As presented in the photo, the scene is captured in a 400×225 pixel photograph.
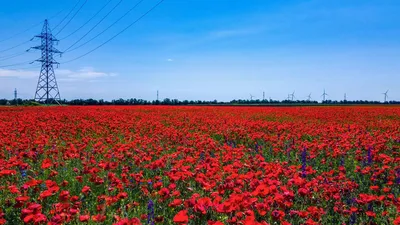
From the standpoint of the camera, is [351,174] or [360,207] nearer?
[360,207]

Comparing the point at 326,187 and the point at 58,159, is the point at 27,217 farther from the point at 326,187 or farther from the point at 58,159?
the point at 58,159

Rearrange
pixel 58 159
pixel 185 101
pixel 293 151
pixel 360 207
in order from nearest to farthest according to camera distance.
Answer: pixel 360 207 → pixel 58 159 → pixel 293 151 → pixel 185 101

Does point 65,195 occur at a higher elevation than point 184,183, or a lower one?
higher

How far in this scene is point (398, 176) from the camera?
16.1ft

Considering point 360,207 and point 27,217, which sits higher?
point 27,217

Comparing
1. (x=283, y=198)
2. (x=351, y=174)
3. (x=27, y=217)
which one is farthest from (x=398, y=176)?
(x=27, y=217)

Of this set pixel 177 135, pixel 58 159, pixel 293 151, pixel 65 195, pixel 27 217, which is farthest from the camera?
pixel 177 135

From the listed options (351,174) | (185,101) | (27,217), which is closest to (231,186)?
(27,217)

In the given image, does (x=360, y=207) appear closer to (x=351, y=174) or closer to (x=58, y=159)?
(x=351, y=174)

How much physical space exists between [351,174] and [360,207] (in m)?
2.40

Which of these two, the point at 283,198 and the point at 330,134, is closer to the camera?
the point at 283,198

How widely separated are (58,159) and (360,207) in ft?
16.6

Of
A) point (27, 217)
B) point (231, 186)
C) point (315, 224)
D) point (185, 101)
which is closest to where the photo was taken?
point (27, 217)

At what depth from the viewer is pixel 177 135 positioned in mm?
9148
